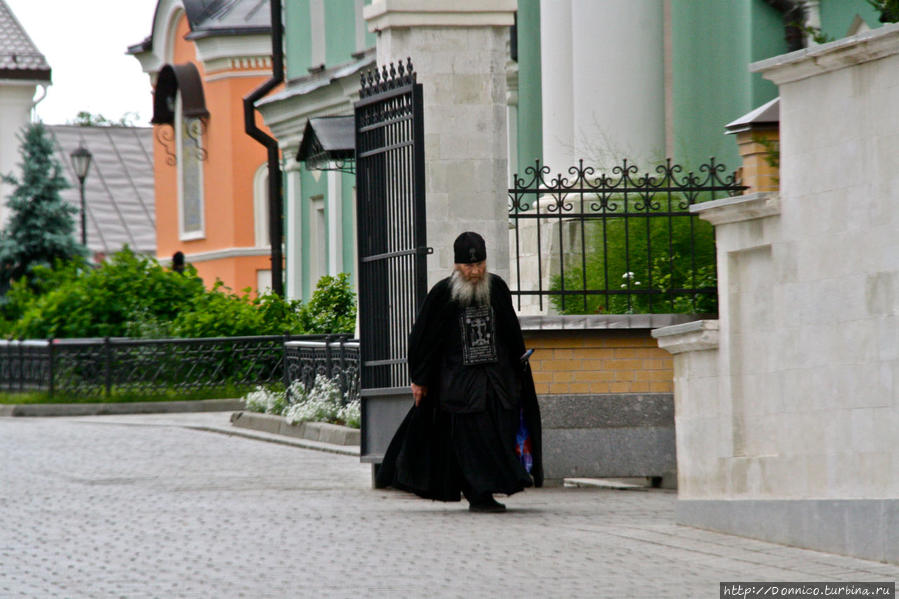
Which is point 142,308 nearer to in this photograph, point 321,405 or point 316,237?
point 316,237

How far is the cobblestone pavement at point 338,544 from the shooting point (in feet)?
24.3

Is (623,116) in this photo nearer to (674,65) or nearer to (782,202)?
(674,65)

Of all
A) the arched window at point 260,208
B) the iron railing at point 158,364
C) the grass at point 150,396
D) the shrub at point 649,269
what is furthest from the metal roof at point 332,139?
the arched window at point 260,208

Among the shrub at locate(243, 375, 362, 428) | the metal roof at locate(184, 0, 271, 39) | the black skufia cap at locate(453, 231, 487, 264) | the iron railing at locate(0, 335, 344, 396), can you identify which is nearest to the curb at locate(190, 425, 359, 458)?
the shrub at locate(243, 375, 362, 428)

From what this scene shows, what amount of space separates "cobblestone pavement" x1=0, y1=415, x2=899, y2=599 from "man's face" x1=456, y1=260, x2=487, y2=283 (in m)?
1.43

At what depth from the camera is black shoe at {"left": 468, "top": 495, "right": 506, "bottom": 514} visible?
1052 cm

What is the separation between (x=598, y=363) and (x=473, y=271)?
197cm

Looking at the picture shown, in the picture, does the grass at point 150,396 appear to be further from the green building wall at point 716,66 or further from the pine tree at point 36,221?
the pine tree at point 36,221

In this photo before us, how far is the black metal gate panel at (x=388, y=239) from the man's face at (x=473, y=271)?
829 millimetres

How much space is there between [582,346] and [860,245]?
14.0 ft

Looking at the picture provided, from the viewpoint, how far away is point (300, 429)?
57.8ft

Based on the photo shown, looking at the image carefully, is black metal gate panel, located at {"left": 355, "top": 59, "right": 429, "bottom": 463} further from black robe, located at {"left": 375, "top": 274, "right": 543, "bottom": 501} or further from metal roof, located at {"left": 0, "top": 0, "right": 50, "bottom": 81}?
metal roof, located at {"left": 0, "top": 0, "right": 50, "bottom": 81}

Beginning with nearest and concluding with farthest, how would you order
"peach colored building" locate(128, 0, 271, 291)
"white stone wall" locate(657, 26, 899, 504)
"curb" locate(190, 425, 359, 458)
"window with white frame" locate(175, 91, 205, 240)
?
"white stone wall" locate(657, 26, 899, 504) < "curb" locate(190, 425, 359, 458) < "peach colored building" locate(128, 0, 271, 291) < "window with white frame" locate(175, 91, 205, 240)

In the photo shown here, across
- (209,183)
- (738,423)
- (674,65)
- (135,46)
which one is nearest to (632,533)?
(738,423)
